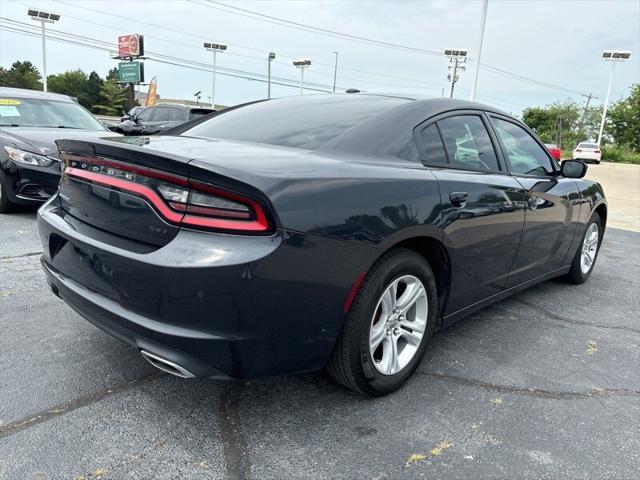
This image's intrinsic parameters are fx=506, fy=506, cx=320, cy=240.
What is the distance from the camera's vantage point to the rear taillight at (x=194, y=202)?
1854 mm

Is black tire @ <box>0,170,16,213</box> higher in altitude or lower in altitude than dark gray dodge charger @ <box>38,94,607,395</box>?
lower

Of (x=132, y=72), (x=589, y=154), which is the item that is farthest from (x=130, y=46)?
(x=589, y=154)

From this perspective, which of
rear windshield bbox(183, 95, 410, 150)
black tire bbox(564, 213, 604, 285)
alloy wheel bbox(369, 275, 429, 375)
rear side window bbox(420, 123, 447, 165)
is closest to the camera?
alloy wheel bbox(369, 275, 429, 375)

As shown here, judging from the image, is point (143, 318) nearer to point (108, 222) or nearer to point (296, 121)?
point (108, 222)

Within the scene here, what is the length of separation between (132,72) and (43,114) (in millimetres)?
39883

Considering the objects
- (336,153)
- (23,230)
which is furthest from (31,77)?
(336,153)

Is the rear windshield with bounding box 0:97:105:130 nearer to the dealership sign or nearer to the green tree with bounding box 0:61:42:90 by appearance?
the dealership sign

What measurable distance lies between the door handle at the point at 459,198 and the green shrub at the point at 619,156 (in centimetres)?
4174

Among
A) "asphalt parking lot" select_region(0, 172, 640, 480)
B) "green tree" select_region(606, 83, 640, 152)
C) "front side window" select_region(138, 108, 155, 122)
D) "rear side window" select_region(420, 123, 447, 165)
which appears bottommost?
"asphalt parking lot" select_region(0, 172, 640, 480)

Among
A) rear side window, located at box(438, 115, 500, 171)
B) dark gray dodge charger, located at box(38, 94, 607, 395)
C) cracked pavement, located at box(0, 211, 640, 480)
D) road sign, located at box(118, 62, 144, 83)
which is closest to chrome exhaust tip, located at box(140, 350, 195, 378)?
dark gray dodge charger, located at box(38, 94, 607, 395)

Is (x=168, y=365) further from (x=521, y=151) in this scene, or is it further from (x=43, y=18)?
(x=43, y=18)

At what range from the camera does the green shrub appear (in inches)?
1516

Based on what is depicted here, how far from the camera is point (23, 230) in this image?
5457mm

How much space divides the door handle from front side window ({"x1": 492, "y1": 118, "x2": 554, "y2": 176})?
2.82ft
